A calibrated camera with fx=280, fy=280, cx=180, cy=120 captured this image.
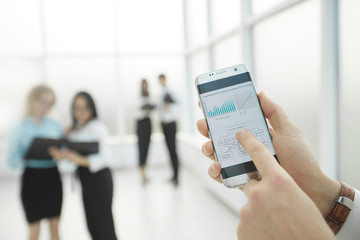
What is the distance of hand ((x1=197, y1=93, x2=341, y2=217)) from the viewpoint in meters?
0.86

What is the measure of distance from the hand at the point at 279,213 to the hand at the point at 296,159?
0.39 m

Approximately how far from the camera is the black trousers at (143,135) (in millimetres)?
4426

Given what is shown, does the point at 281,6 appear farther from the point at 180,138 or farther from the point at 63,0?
the point at 63,0

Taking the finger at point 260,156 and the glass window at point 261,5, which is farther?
the glass window at point 261,5

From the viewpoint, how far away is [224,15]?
12.1 ft

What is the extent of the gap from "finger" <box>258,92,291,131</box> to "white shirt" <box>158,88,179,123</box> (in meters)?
3.36

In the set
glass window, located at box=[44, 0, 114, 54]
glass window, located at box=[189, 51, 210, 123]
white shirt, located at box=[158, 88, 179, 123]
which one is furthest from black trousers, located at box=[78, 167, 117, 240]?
glass window, located at box=[44, 0, 114, 54]

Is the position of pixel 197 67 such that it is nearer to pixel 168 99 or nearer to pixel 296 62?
pixel 168 99

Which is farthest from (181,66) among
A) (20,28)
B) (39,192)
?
(39,192)

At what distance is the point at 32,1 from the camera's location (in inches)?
200

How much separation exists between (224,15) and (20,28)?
375 centimetres

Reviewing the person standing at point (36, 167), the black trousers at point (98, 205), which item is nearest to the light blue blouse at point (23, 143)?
the person standing at point (36, 167)

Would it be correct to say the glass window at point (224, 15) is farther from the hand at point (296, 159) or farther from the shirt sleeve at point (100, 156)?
the hand at point (296, 159)

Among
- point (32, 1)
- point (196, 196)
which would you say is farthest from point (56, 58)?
point (196, 196)
